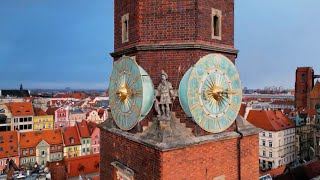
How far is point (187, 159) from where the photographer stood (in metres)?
5.84

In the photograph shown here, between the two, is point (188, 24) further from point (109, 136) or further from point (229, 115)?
point (109, 136)

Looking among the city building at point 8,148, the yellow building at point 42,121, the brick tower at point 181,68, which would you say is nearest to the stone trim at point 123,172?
the brick tower at point 181,68

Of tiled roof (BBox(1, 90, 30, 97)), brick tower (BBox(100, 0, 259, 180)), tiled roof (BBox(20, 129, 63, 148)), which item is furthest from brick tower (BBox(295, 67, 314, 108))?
tiled roof (BBox(1, 90, 30, 97))

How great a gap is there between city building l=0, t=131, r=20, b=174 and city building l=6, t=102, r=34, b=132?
1174cm

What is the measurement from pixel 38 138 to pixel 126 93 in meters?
39.0

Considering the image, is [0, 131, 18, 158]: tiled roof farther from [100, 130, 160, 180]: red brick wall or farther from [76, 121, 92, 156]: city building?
[100, 130, 160, 180]: red brick wall

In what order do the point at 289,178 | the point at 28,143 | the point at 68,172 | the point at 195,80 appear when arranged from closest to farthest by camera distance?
the point at 195,80, the point at 289,178, the point at 68,172, the point at 28,143

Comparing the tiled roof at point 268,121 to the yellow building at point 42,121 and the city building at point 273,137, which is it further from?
the yellow building at point 42,121

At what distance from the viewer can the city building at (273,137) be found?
40.0 metres

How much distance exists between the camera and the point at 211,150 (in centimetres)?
624

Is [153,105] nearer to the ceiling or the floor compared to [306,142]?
nearer to the ceiling

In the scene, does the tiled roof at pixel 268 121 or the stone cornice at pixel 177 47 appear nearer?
the stone cornice at pixel 177 47

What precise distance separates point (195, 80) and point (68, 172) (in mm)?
26705

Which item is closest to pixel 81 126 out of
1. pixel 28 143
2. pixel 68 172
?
pixel 28 143
